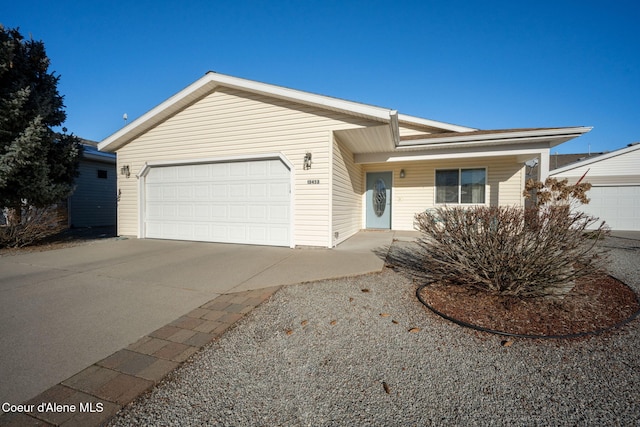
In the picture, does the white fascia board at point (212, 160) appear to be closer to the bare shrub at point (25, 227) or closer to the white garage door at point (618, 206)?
the bare shrub at point (25, 227)

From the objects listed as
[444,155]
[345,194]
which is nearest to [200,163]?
[345,194]

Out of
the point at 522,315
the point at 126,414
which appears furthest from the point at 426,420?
the point at 522,315

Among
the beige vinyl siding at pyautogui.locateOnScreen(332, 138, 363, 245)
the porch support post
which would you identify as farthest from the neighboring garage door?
the porch support post

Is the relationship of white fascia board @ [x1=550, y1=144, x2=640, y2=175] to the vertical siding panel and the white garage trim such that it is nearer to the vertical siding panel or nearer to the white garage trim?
the white garage trim

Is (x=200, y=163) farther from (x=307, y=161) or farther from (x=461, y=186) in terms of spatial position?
(x=461, y=186)

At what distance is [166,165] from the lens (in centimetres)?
861

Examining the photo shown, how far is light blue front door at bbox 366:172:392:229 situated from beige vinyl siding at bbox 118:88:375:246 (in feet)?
13.5

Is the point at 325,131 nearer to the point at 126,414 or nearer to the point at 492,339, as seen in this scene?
the point at 492,339

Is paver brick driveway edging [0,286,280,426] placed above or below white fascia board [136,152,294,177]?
below

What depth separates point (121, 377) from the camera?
2.02m

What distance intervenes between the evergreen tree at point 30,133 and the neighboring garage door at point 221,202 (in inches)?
88.7

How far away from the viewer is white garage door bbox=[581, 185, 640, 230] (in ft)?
39.6

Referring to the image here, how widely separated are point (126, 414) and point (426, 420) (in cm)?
182

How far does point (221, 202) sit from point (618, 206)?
16684 millimetres
